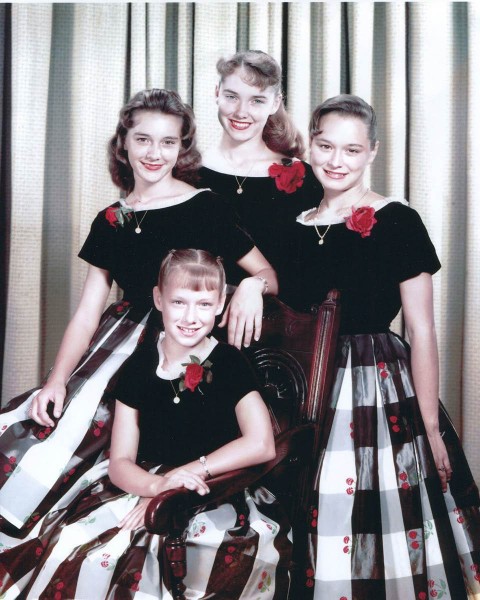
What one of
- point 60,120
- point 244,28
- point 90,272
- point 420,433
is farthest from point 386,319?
point 60,120

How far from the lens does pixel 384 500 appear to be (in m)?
1.54

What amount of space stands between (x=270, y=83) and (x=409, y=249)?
20.5 inches

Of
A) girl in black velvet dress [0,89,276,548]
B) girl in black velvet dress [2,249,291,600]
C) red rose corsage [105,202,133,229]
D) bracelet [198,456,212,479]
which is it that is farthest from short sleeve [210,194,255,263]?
bracelet [198,456,212,479]

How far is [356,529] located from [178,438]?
42 cm

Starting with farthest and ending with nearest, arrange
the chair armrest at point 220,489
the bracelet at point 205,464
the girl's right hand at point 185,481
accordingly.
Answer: the bracelet at point 205,464 < the girl's right hand at point 185,481 < the chair armrest at point 220,489

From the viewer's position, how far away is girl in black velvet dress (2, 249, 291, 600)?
1.35 m

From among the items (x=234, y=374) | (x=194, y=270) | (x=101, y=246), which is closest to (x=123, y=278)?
(x=101, y=246)

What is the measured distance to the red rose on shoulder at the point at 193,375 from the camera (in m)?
1.51

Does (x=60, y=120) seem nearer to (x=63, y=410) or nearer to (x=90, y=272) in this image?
(x=90, y=272)

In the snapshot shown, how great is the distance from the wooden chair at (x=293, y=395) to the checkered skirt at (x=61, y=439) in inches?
11.9

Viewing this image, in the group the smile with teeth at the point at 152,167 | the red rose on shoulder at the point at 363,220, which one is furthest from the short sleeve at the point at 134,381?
the red rose on shoulder at the point at 363,220

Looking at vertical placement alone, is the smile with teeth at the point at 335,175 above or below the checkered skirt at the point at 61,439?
above

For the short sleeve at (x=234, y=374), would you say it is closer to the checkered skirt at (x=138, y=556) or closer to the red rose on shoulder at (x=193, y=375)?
the red rose on shoulder at (x=193, y=375)

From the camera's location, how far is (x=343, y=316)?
162 cm
